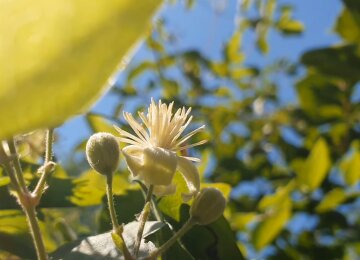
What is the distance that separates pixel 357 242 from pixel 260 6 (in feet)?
4.80

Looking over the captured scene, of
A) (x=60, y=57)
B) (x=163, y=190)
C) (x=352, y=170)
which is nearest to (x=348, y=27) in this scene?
(x=352, y=170)

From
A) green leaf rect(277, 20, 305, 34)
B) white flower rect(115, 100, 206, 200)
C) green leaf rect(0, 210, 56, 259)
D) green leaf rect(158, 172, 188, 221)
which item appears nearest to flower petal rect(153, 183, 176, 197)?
white flower rect(115, 100, 206, 200)

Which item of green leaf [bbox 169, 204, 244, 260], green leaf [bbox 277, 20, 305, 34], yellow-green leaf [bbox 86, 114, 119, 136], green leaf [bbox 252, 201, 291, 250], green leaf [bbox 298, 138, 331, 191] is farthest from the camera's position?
green leaf [bbox 277, 20, 305, 34]

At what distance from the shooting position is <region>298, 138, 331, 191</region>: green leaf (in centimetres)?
200

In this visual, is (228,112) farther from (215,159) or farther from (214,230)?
(214,230)

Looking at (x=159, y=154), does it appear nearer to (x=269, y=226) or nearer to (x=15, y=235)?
(x=15, y=235)

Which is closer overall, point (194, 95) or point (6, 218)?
point (6, 218)

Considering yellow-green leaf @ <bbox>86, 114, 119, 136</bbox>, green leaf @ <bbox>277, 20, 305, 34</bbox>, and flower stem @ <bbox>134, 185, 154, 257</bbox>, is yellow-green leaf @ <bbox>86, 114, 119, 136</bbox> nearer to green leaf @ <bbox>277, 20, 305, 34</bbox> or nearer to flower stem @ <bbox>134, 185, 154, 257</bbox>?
flower stem @ <bbox>134, 185, 154, 257</bbox>

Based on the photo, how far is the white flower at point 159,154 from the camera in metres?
0.64

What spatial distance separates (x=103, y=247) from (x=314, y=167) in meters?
1.53

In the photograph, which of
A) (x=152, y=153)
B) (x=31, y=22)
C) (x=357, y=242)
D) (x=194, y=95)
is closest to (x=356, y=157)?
(x=357, y=242)

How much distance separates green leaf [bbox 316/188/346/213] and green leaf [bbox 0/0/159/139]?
2101 mm

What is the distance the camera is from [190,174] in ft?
2.29

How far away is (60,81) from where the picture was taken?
20 centimetres
